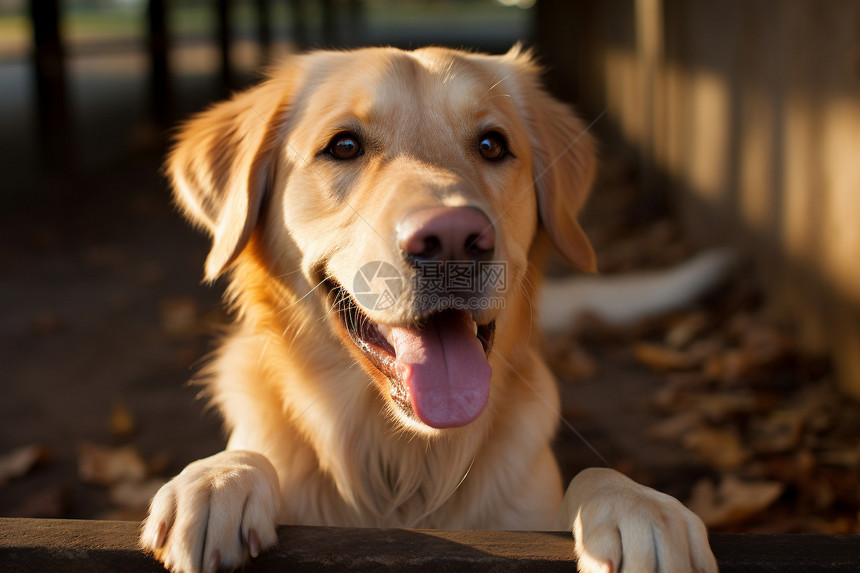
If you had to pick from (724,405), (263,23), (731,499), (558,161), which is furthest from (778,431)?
(263,23)

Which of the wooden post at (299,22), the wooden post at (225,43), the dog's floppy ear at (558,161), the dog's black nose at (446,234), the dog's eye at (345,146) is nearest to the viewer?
the dog's black nose at (446,234)

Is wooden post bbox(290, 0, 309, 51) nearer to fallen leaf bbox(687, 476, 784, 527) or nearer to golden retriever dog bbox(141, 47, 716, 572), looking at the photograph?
golden retriever dog bbox(141, 47, 716, 572)

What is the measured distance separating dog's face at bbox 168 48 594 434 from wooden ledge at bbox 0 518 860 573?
31 cm

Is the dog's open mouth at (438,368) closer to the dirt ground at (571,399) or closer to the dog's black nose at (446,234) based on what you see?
the dog's black nose at (446,234)

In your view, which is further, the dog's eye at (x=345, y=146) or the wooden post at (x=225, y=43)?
the wooden post at (x=225, y=43)

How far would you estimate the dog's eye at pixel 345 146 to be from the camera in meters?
2.13

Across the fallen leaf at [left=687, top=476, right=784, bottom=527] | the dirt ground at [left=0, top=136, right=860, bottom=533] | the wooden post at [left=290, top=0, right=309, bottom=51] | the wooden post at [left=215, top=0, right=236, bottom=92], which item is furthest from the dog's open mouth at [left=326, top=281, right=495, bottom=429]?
the wooden post at [left=290, top=0, right=309, bottom=51]

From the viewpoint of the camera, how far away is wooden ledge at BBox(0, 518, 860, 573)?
147 cm

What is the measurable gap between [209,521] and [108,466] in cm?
172

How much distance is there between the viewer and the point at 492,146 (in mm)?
2221

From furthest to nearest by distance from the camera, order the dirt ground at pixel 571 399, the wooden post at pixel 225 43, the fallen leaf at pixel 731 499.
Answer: the wooden post at pixel 225 43
the dirt ground at pixel 571 399
the fallen leaf at pixel 731 499

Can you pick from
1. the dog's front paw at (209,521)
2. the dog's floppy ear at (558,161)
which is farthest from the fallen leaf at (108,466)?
the dog's floppy ear at (558,161)

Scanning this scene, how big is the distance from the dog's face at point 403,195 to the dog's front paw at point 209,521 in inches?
15.7

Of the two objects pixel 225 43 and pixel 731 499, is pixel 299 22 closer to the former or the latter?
pixel 225 43
